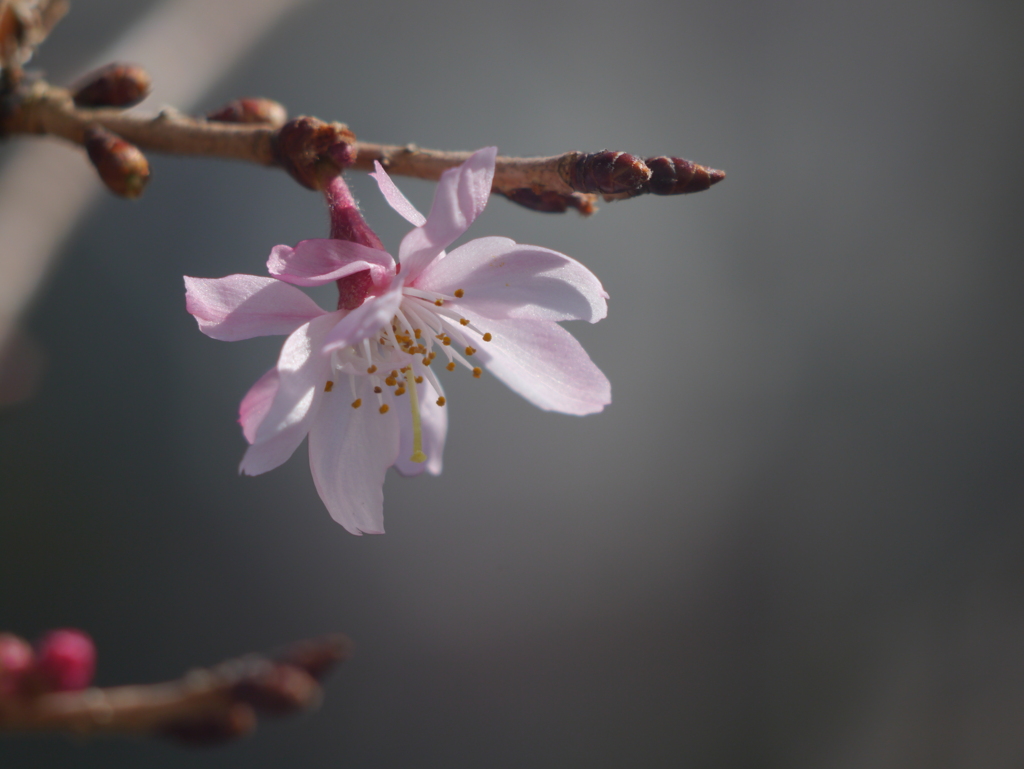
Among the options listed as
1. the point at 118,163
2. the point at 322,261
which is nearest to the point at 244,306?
the point at 322,261

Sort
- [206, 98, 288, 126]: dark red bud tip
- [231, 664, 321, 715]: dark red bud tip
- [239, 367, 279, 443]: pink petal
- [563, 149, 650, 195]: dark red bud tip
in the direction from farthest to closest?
1. [206, 98, 288, 126]: dark red bud tip
2. [239, 367, 279, 443]: pink petal
3. [563, 149, 650, 195]: dark red bud tip
4. [231, 664, 321, 715]: dark red bud tip

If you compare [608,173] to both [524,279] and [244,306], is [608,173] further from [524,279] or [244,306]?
[244,306]

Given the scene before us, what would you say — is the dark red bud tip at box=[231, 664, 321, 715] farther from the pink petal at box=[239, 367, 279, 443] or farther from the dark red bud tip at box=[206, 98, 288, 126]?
the dark red bud tip at box=[206, 98, 288, 126]

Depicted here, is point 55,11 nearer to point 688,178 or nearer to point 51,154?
point 51,154

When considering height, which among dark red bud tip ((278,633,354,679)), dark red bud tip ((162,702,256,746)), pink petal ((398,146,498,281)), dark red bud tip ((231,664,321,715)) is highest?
pink petal ((398,146,498,281))

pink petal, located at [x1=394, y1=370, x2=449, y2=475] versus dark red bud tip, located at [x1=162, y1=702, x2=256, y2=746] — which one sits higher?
pink petal, located at [x1=394, y1=370, x2=449, y2=475]

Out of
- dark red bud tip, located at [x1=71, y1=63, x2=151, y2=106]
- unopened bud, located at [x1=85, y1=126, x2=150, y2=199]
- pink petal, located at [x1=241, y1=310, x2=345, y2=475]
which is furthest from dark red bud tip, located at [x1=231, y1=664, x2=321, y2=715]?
dark red bud tip, located at [x1=71, y1=63, x2=151, y2=106]
